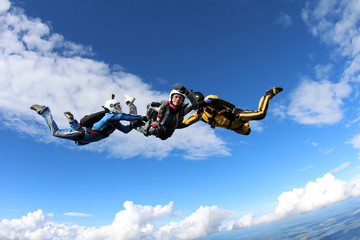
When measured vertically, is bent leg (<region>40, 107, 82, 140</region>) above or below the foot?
below

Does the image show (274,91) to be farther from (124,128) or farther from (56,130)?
(56,130)

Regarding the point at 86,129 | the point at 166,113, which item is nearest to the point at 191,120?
the point at 166,113

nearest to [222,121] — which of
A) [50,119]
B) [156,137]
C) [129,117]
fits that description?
[156,137]

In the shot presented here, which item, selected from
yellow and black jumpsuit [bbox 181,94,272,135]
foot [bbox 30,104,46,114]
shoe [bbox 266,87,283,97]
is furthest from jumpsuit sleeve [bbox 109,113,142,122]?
shoe [bbox 266,87,283,97]

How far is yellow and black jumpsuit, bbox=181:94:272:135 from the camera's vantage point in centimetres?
570

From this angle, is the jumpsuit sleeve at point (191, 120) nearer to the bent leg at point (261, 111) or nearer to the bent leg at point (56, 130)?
the bent leg at point (261, 111)

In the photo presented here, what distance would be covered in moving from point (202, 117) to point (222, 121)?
74 cm

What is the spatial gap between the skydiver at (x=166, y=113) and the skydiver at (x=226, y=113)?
0.52m

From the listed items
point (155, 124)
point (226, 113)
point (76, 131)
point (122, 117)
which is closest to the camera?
point (122, 117)

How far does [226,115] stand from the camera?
6.38 metres

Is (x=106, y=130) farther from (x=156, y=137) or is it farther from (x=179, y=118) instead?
(x=179, y=118)

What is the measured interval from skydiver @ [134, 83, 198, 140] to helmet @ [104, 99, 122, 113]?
915 millimetres

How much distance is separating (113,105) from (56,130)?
6.84 ft

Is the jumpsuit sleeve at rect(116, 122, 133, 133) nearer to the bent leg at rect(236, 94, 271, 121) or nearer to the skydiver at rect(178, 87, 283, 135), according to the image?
the skydiver at rect(178, 87, 283, 135)
